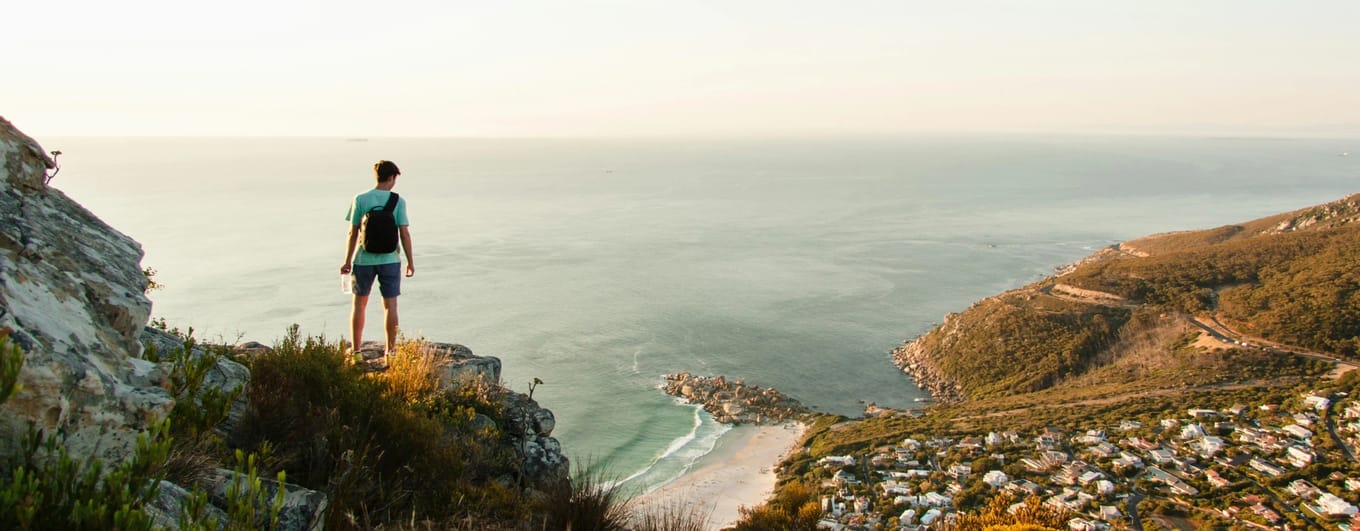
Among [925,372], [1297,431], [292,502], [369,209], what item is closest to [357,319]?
[369,209]

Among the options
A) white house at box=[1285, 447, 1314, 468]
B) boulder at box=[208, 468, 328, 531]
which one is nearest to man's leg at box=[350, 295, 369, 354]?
boulder at box=[208, 468, 328, 531]

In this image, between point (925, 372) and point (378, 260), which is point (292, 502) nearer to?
point (378, 260)

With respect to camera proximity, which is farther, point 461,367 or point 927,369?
point 927,369

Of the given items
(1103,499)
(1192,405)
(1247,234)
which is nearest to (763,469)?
(1103,499)

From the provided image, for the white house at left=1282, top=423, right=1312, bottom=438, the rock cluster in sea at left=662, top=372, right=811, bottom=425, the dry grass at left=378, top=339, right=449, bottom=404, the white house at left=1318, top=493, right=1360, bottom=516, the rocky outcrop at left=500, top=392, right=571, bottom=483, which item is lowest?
the rock cluster in sea at left=662, top=372, right=811, bottom=425

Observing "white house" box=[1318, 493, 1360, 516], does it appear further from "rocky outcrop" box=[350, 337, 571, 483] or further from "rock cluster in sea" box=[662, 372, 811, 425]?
"rocky outcrop" box=[350, 337, 571, 483]
